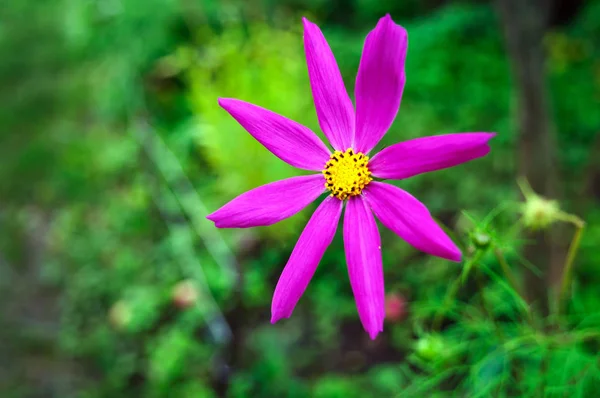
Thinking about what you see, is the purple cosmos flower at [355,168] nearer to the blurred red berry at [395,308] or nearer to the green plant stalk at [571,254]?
the green plant stalk at [571,254]

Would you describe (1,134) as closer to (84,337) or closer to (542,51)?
(84,337)

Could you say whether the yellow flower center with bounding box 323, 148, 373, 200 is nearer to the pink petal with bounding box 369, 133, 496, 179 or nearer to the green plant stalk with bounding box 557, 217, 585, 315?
the pink petal with bounding box 369, 133, 496, 179

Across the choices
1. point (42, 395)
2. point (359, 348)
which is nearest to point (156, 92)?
point (42, 395)

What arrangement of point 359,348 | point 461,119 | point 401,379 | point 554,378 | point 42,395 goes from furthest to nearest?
Result: 1. point 461,119
2. point 42,395
3. point 359,348
4. point 401,379
5. point 554,378

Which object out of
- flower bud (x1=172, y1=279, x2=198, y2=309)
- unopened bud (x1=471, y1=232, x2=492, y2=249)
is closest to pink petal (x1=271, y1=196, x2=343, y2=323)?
unopened bud (x1=471, y1=232, x2=492, y2=249)

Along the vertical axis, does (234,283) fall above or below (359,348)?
above

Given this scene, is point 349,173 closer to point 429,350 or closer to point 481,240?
point 481,240

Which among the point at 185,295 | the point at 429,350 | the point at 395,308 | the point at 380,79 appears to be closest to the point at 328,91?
the point at 380,79
